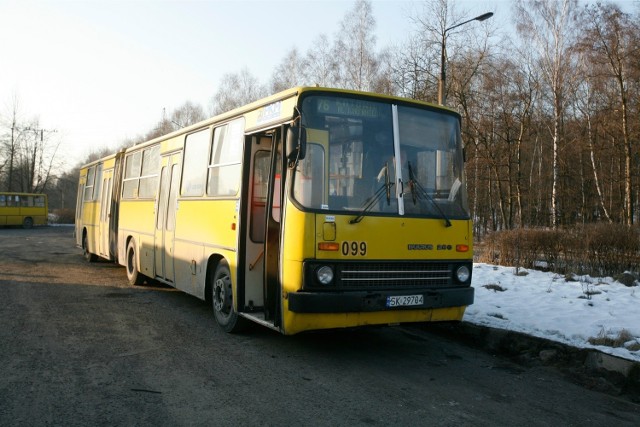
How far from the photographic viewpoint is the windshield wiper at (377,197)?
5.98 metres

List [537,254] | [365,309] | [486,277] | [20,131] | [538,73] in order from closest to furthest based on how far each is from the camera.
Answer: [365,309] → [486,277] → [537,254] → [538,73] → [20,131]

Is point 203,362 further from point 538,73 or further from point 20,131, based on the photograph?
point 20,131

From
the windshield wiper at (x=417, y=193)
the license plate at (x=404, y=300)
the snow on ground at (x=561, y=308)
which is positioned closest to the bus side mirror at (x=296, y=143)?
the windshield wiper at (x=417, y=193)

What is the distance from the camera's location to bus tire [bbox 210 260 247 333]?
24.1ft

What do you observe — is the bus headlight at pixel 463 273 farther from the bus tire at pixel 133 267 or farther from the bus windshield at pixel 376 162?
the bus tire at pixel 133 267

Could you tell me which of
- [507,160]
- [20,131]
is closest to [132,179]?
[507,160]

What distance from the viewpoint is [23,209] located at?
41.9m

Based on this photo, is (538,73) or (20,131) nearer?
(538,73)

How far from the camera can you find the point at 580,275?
12164 mm

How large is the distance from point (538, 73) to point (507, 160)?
550 centimetres

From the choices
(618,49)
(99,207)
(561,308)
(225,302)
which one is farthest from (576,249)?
(618,49)

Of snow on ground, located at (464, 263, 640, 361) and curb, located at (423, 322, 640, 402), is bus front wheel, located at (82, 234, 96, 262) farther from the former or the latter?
Answer: curb, located at (423, 322, 640, 402)

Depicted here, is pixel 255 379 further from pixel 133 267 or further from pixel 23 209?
pixel 23 209

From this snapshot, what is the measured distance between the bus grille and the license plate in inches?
5.8
